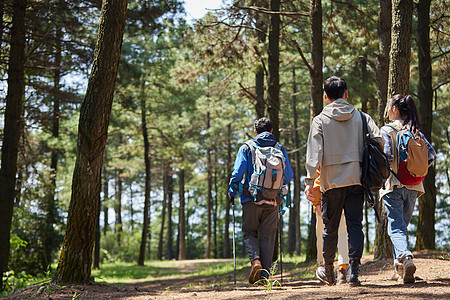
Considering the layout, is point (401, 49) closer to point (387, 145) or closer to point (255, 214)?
point (387, 145)

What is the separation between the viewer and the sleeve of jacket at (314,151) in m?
4.49

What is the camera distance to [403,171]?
472 centimetres

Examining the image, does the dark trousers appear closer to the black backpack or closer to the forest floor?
the black backpack

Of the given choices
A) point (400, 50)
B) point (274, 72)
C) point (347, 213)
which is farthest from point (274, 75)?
point (347, 213)

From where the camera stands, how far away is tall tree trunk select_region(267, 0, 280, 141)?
10.8 meters

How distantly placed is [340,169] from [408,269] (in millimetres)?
1209

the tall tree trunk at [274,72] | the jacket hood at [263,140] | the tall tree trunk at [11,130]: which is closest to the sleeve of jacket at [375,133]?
the jacket hood at [263,140]

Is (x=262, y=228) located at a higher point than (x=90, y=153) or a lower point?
lower

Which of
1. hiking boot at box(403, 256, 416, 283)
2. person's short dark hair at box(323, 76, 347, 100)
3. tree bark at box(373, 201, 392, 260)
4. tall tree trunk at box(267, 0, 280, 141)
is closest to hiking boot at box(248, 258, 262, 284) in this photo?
hiking boot at box(403, 256, 416, 283)

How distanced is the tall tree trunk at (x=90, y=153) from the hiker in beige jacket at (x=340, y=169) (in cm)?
306

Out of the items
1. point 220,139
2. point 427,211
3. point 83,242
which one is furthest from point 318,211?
point 220,139

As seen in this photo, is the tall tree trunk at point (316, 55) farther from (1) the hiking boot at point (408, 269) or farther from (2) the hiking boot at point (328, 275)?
(1) the hiking boot at point (408, 269)

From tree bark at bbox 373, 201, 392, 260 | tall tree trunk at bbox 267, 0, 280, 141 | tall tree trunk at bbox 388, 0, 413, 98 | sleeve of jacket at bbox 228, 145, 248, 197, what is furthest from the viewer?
tall tree trunk at bbox 267, 0, 280, 141

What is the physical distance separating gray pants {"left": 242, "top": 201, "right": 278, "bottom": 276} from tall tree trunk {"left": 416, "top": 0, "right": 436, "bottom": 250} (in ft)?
16.4
